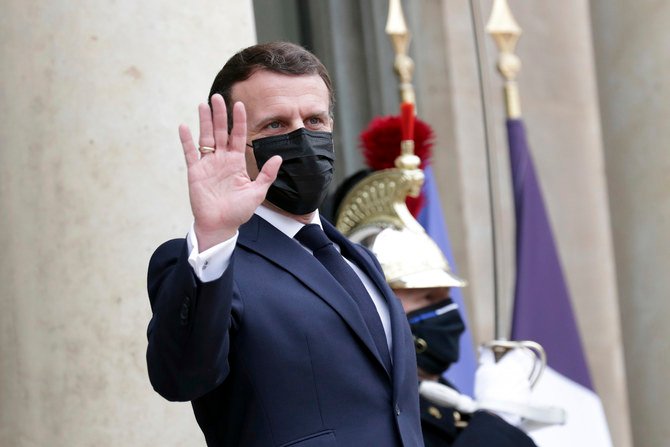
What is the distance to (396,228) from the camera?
142 inches

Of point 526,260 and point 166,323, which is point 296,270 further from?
point 526,260


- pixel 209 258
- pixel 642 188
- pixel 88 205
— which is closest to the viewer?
pixel 209 258

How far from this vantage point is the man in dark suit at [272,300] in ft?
6.08

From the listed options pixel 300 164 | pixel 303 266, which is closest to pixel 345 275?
Result: pixel 303 266

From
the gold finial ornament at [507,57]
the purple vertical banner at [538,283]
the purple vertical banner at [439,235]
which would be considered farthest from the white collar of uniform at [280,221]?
the gold finial ornament at [507,57]

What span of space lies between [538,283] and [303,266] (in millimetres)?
2993

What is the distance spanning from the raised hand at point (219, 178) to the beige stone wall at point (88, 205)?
45.2 inches

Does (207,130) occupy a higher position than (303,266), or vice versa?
(207,130)

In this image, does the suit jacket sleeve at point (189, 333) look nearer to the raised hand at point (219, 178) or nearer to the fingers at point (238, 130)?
the raised hand at point (219, 178)

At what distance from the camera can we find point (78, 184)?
3002 mm

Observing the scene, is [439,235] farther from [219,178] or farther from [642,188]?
[219,178]

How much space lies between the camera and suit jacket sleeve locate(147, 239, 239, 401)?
1.83 metres

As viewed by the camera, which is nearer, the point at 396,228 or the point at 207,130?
the point at 207,130

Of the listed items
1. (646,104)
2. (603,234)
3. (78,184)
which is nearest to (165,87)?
(78,184)
